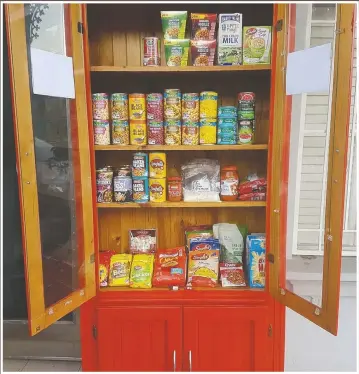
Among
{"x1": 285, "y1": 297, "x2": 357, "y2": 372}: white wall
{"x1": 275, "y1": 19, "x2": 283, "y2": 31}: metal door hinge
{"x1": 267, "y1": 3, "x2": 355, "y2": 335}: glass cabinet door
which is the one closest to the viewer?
{"x1": 267, "y1": 3, "x2": 355, "y2": 335}: glass cabinet door

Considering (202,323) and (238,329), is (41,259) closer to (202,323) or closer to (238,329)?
(202,323)

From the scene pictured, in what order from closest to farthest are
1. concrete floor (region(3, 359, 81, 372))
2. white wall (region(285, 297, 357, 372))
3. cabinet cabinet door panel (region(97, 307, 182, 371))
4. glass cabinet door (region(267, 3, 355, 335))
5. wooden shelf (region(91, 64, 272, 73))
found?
glass cabinet door (region(267, 3, 355, 335)), wooden shelf (region(91, 64, 272, 73)), cabinet cabinet door panel (region(97, 307, 182, 371)), white wall (region(285, 297, 357, 372)), concrete floor (region(3, 359, 81, 372))

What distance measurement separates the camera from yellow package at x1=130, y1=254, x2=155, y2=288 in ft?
6.07

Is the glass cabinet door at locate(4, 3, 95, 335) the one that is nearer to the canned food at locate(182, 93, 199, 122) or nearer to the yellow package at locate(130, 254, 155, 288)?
the yellow package at locate(130, 254, 155, 288)

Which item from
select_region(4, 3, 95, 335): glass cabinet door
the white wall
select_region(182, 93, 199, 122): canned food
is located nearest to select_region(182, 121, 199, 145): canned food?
select_region(182, 93, 199, 122): canned food

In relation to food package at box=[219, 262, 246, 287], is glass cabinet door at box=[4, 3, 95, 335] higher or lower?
higher

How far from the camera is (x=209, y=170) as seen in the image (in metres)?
1.91

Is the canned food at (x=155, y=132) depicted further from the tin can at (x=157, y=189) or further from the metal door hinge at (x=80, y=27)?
the metal door hinge at (x=80, y=27)

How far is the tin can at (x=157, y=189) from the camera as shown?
5.99 ft

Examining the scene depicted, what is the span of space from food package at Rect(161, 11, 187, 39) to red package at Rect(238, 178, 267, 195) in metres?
0.78

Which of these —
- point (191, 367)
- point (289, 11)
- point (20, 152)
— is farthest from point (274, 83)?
point (191, 367)

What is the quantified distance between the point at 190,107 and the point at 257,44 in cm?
42

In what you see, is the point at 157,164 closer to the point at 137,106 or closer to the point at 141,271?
the point at 137,106

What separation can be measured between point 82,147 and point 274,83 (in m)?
0.90
